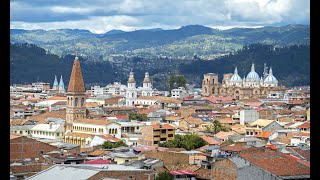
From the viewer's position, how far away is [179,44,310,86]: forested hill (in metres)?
127

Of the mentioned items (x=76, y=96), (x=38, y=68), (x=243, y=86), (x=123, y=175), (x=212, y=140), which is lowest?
(x=212, y=140)

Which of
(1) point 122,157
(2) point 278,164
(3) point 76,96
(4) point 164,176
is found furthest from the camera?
(3) point 76,96

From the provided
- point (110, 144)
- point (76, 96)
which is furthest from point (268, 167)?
point (76, 96)

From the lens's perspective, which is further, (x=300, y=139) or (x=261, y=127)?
(x=261, y=127)

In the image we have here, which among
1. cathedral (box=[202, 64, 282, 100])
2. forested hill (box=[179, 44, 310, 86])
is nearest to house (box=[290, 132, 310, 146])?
cathedral (box=[202, 64, 282, 100])

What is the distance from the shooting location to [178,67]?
14925 cm

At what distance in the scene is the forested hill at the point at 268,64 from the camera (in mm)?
126875

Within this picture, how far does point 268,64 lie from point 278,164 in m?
116

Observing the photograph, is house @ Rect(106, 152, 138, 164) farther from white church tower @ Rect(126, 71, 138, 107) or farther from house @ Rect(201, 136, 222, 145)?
white church tower @ Rect(126, 71, 138, 107)

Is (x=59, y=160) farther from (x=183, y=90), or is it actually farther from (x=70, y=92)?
(x=183, y=90)

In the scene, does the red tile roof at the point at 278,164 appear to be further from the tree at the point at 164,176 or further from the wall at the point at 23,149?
the wall at the point at 23,149

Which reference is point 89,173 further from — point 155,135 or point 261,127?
point 261,127

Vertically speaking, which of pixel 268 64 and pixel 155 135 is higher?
Result: pixel 268 64
